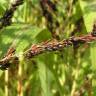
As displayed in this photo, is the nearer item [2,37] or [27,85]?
[2,37]

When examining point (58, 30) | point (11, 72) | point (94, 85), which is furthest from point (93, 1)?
point (11, 72)

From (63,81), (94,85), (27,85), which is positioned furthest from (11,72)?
(94,85)

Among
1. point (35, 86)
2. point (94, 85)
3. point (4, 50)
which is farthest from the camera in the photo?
point (35, 86)

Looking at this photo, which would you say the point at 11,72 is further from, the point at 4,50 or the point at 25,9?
the point at 4,50

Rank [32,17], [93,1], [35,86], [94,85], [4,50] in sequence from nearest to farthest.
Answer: [4,50] → [94,85] → [93,1] → [35,86] → [32,17]

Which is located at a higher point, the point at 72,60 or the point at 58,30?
the point at 58,30

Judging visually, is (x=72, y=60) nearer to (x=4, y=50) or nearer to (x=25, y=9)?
(x=25, y=9)
